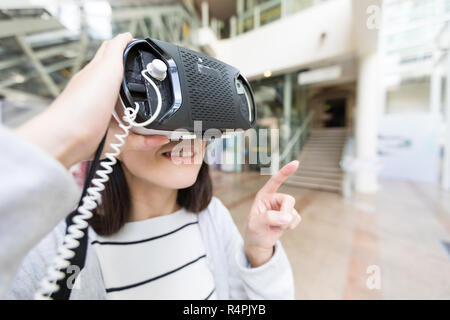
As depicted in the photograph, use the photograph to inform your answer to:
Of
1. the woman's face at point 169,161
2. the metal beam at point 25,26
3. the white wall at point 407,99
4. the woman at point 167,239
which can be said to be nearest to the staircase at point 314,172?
the woman at point 167,239

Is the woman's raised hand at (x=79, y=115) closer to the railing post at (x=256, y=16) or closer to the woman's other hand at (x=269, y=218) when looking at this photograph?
the woman's other hand at (x=269, y=218)

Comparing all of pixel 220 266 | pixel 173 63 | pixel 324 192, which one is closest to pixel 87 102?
pixel 173 63

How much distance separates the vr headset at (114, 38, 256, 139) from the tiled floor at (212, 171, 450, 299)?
0.21 m

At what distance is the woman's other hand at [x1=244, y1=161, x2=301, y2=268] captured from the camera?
14.0 inches

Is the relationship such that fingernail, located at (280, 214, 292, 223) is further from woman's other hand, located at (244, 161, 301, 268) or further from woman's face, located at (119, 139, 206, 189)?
woman's face, located at (119, 139, 206, 189)

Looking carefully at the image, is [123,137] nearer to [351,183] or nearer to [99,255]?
[99,255]

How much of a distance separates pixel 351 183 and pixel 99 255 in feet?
4.19

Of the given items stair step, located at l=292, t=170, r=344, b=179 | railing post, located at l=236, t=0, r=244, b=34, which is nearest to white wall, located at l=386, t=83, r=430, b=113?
stair step, located at l=292, t=170, r=344, b=179

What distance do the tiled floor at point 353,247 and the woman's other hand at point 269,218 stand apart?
1.3 inches

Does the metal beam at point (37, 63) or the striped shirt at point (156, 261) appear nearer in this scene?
the striped shirt at point (156, 261)

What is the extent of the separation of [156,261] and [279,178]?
0.37 meters

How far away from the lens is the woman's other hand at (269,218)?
0.36 meters

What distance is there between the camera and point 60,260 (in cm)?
27
